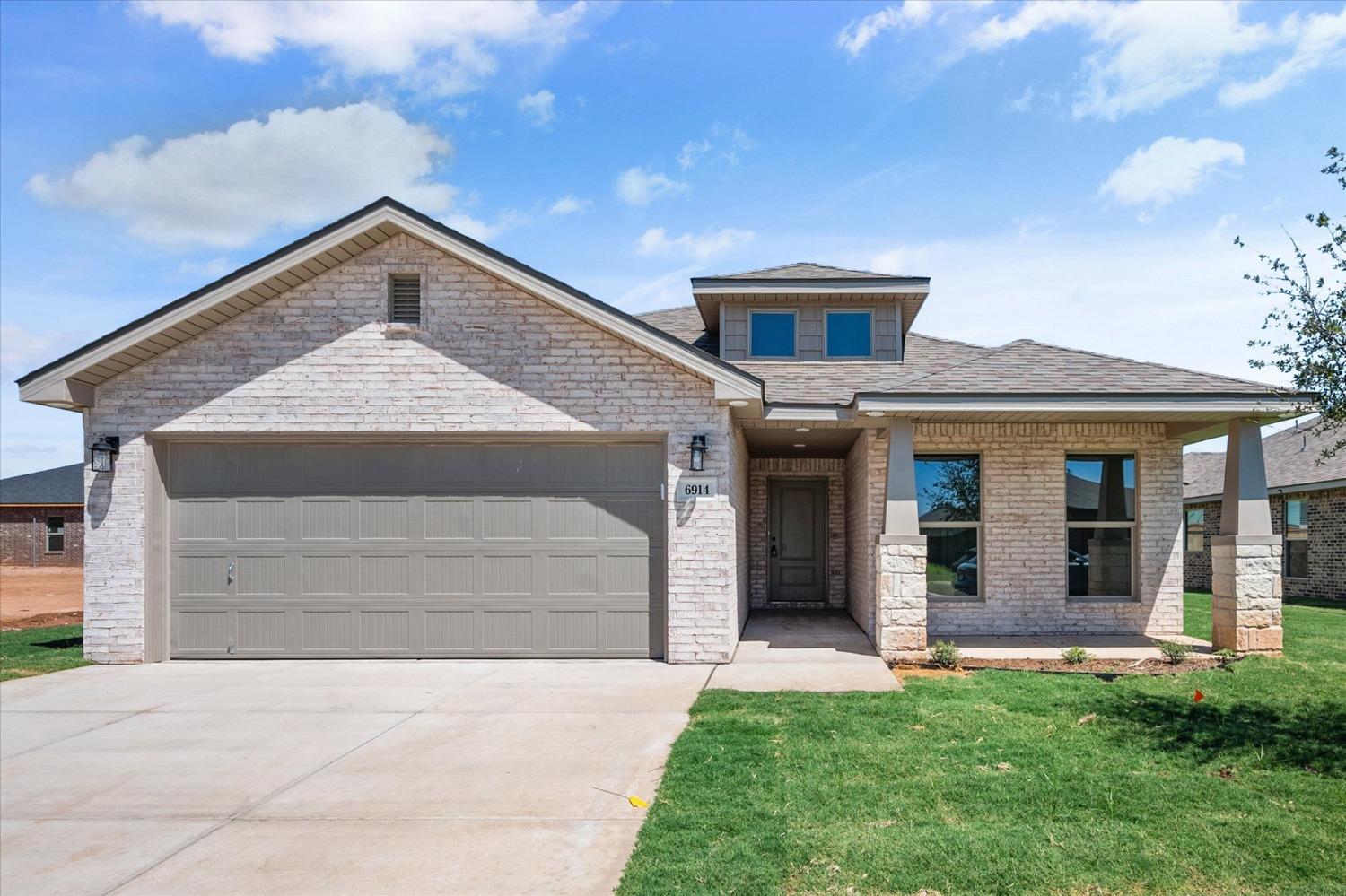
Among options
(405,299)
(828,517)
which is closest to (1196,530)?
(828,517)

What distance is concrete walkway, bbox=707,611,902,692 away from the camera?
9367 mm

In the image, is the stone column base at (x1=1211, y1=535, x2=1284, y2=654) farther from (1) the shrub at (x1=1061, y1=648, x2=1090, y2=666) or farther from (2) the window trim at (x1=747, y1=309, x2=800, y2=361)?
(2) the window trim at (x1=747, y1=309, x2=800, y2=361)

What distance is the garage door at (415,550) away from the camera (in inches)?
439

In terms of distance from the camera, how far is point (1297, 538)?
22.1 metres

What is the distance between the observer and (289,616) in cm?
1130

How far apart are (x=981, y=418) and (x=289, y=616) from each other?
8958 mm

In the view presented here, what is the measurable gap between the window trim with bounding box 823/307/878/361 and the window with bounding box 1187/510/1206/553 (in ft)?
51.8

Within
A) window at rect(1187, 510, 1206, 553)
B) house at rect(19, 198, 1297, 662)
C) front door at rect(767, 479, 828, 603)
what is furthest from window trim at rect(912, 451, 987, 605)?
window at rect(1187, 510, 1206, 553)

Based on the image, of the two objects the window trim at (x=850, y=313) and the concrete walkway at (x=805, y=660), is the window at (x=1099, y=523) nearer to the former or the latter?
the concrete walkway at (x=805, y=660)

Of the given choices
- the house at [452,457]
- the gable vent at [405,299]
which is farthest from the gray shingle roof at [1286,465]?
the gable vent at [405,299]

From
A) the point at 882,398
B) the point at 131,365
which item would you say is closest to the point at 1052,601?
the point at 882,398

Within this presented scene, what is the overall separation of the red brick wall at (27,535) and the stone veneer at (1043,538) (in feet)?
115

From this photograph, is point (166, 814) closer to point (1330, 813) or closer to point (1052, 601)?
point (1330, 813)

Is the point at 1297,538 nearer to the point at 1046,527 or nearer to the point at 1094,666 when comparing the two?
the point at 1046,527
